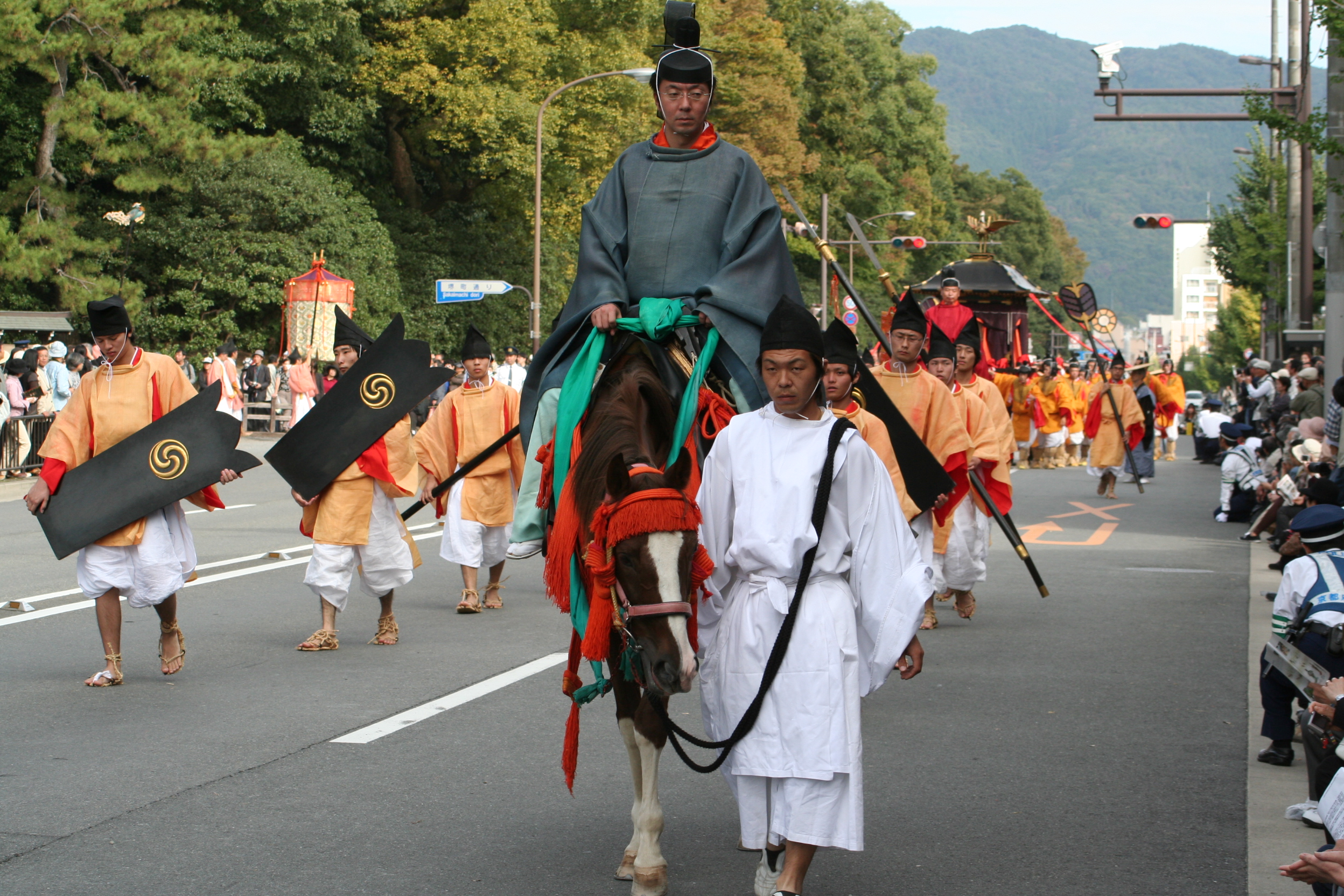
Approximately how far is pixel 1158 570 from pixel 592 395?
29.6 feet

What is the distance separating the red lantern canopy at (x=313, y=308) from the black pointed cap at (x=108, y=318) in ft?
85.5

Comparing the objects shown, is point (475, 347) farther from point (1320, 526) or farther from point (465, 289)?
point (465, 289)

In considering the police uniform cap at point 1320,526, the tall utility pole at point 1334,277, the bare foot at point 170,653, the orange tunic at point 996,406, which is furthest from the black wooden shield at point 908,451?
the tall utility pole at point 1334,277

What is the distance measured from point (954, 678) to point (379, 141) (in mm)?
36668

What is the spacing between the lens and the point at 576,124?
41719 mm

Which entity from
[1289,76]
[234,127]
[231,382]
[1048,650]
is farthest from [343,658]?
[234,127]

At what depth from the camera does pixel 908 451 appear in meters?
8.02

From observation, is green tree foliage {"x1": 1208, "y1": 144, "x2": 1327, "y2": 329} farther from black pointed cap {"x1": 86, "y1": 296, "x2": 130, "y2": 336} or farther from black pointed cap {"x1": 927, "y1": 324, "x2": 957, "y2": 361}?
black pointed cap {"x1": 86, "y1": 296, "x2": 130, "y2": 336}

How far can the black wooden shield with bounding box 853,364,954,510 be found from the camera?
7.54m

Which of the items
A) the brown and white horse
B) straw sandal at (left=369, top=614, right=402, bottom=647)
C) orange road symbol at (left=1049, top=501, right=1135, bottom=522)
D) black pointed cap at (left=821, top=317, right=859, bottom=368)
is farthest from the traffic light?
the brown and white horse

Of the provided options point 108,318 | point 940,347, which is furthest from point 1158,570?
point 108,318

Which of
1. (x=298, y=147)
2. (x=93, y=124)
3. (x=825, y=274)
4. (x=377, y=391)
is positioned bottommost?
(x=377, y=391)

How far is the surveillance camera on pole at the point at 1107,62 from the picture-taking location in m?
24.8

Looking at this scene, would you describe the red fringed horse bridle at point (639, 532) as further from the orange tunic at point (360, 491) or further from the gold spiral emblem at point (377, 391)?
the gold spiral emblem at point (377, 391)
